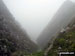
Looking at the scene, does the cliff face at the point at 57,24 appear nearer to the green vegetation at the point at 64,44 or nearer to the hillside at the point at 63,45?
the green vegetation at the point at 64,44

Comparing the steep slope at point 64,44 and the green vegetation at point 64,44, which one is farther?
the green vegetation at point 64,44

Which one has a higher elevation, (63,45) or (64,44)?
(64,44)

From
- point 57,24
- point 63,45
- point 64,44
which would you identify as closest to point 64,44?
point 64,44

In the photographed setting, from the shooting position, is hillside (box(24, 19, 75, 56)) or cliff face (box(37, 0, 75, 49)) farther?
cliff face (box(37, 0, 75, 49))

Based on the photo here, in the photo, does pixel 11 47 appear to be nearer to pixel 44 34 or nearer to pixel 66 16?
pixel 44 34

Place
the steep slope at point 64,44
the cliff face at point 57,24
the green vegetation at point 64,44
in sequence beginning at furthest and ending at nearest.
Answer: the cliff face at point 57,24, the green vegetation at point 64,44, the steep slope at point 64,44

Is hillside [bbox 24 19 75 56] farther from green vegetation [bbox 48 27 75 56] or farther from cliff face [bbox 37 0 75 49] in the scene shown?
cliff face [bbox 37 0 75 49]

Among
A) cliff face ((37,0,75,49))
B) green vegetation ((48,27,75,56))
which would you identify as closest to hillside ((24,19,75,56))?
green vegetation ((48,27,75,56))

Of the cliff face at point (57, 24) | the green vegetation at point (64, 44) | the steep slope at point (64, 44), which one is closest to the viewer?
the steep slope at point (64, 44)

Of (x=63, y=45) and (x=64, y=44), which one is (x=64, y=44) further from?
(x=63, y=45)

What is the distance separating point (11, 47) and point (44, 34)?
41.3m

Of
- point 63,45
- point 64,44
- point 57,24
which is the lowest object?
point 63,45

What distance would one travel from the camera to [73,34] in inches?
2611

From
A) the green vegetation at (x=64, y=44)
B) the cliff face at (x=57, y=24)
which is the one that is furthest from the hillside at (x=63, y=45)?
the cliff face at (x=57, y=24)
